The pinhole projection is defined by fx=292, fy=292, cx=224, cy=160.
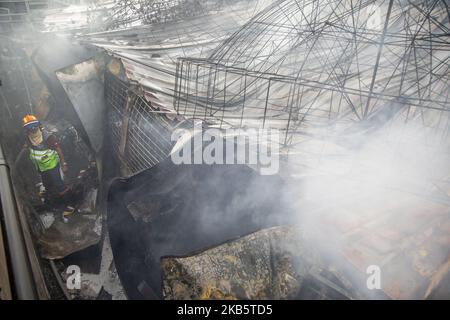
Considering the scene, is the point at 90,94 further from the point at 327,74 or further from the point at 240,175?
the point at 327,74

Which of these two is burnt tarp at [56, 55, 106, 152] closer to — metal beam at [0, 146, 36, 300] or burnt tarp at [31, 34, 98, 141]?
burnt tarp at [31, 34, 98, 141]

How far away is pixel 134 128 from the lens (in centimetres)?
593

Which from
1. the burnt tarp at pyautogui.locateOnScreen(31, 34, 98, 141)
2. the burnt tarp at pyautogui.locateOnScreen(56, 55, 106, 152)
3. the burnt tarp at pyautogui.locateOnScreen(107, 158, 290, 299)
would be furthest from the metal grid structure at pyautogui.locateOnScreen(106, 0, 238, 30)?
the burnt tarp at pyautogui.locateOnScreen(107, 158, 290, 299)

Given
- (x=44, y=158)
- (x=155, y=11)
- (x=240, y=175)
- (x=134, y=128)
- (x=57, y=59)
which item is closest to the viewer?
(x=240, y=175)

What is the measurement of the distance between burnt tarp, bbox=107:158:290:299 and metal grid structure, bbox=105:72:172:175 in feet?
3.63

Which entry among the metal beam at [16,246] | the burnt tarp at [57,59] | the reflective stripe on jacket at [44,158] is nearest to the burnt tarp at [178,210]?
the metal beam at [16,246]

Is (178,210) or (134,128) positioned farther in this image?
(134,128)

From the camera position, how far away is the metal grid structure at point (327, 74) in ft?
19.8

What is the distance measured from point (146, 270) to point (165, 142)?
2.21 metres

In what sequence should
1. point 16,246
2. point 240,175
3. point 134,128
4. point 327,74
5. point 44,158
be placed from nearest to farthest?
1. point 16,246
2. point 240,175
3. point 44,158
4. point 134,128
5. point 327,74

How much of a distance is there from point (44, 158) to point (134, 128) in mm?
1822

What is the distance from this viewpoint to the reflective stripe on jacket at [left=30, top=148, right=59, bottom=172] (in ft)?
18.7

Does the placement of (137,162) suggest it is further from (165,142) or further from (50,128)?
(50,128)

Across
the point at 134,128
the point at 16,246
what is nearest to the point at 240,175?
the point at 134,128
